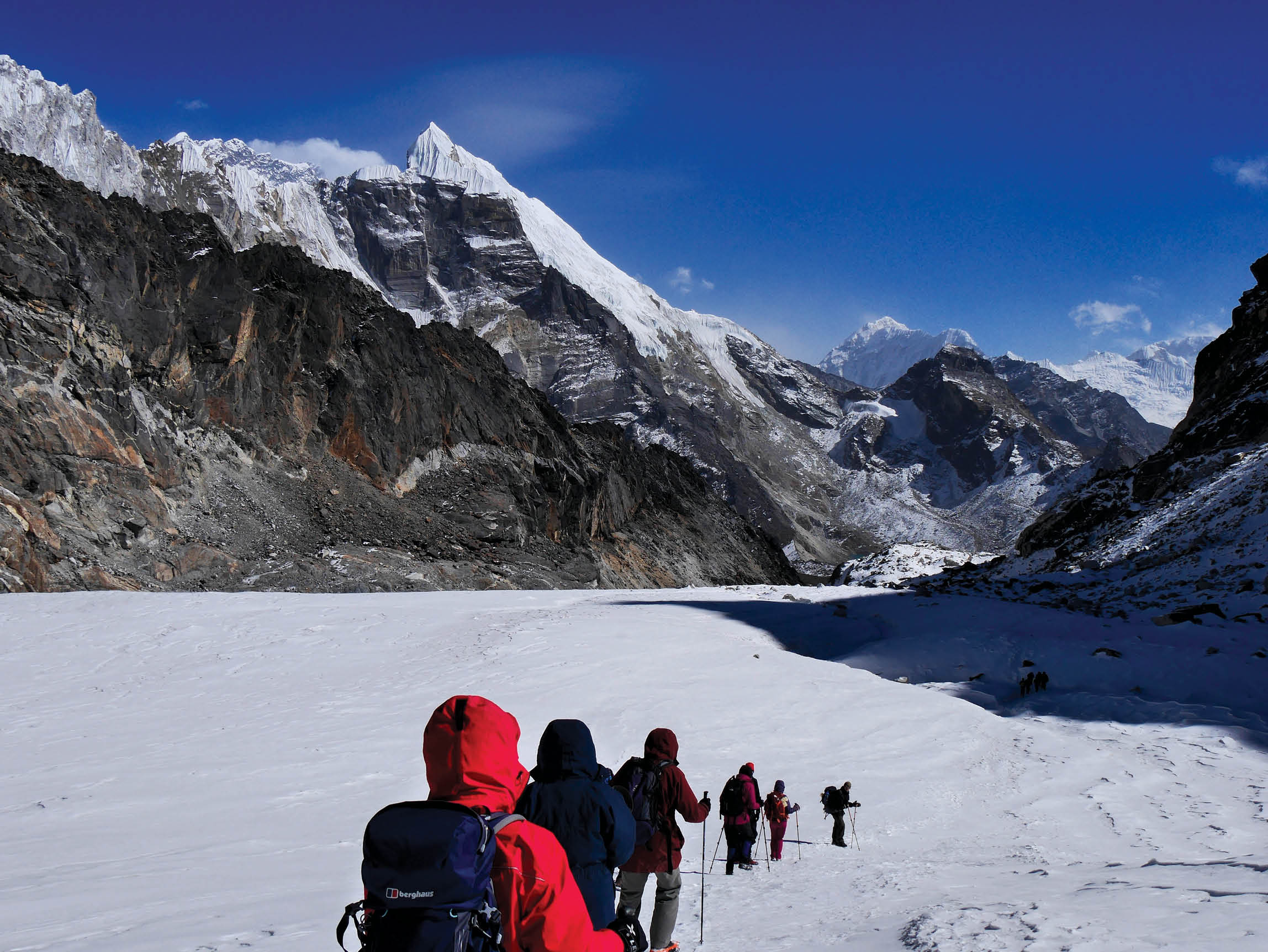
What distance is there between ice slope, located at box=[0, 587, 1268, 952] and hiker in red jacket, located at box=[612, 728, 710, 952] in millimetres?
658

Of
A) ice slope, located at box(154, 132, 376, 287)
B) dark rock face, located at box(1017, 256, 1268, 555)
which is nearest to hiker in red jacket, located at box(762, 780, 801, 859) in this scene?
dark rock face, located at box(1017, 256, 1268, 555)

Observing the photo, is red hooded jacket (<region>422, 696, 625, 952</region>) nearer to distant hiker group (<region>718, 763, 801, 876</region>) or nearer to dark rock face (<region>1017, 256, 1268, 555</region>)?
distant hiker group (<region>718, 763, 801, 876</region>)

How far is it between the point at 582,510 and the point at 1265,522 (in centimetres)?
4977

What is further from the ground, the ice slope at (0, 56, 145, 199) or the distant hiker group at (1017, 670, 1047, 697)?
the ice slope at (0, 56, 145, 199)

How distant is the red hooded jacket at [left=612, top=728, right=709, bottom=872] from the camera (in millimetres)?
5531

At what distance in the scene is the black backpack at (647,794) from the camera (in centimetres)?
541

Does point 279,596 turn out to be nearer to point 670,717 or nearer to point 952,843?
point 670,717

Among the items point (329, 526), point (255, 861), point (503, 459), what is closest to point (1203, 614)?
point (255, 861)

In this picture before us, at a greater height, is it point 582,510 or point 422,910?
A: point 582,510

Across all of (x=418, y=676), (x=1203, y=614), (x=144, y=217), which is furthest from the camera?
(x=144, y=217)

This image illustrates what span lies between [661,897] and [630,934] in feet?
8.68

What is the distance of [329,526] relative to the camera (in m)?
49.2

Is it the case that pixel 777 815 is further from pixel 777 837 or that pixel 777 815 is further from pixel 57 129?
pixel 57 129

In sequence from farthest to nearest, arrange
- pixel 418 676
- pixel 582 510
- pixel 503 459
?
pixel 582 510 → pixel 503 459 → pixel 418 676
